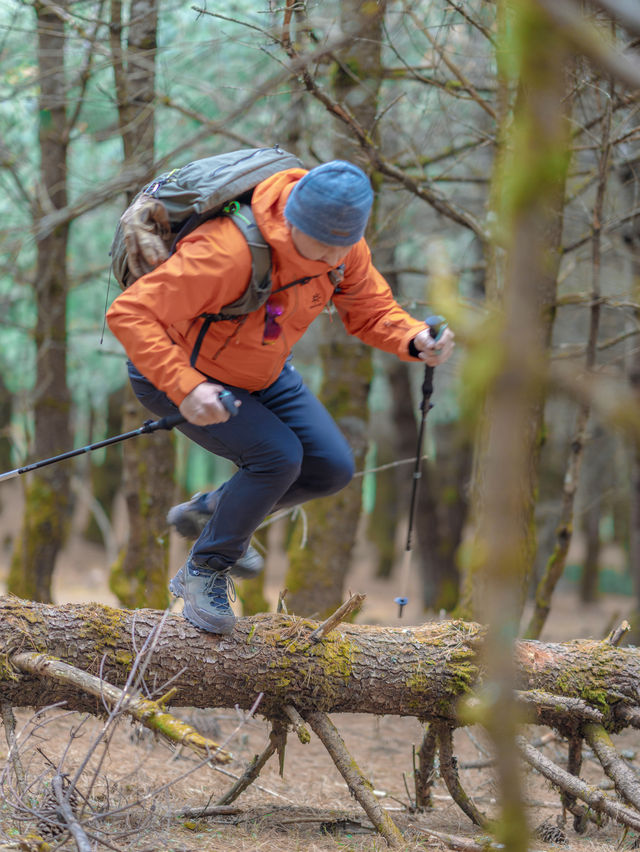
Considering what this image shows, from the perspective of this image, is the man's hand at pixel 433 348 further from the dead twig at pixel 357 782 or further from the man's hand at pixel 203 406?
the dead twig at pixel 357 782

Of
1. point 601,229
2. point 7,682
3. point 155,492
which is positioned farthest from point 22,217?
point 7,682

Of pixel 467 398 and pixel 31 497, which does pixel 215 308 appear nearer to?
pixel 467 398

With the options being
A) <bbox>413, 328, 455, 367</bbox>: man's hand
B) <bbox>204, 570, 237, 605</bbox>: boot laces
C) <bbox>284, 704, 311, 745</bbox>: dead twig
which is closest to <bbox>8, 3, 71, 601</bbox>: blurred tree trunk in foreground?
<bbox>204, 570, 237, 605</bbox>: boot laces

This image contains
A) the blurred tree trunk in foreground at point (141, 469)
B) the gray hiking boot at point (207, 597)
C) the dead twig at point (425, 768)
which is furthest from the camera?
the blurred tree trunk in foreground at point (141, 469)

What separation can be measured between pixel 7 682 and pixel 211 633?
0.85 metres

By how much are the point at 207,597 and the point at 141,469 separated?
10.8 feet

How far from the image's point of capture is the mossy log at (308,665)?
11.3ft

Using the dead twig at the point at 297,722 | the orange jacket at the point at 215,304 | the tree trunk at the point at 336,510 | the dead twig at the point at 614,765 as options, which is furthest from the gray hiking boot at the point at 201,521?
the tree trunk at the point at 336,510

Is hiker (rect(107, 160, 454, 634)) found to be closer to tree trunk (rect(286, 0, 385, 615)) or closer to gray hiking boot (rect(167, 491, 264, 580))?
gray hiking boot (rect(167, 491, 264, 580))

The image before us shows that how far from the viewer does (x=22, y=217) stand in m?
9.86

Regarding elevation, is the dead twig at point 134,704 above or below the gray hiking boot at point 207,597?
below

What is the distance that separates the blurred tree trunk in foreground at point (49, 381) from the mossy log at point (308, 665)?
A: 14.0 ft

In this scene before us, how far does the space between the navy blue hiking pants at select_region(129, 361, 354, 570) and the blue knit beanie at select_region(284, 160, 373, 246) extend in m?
0.85

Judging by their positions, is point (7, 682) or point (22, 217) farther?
point (22, 217)
